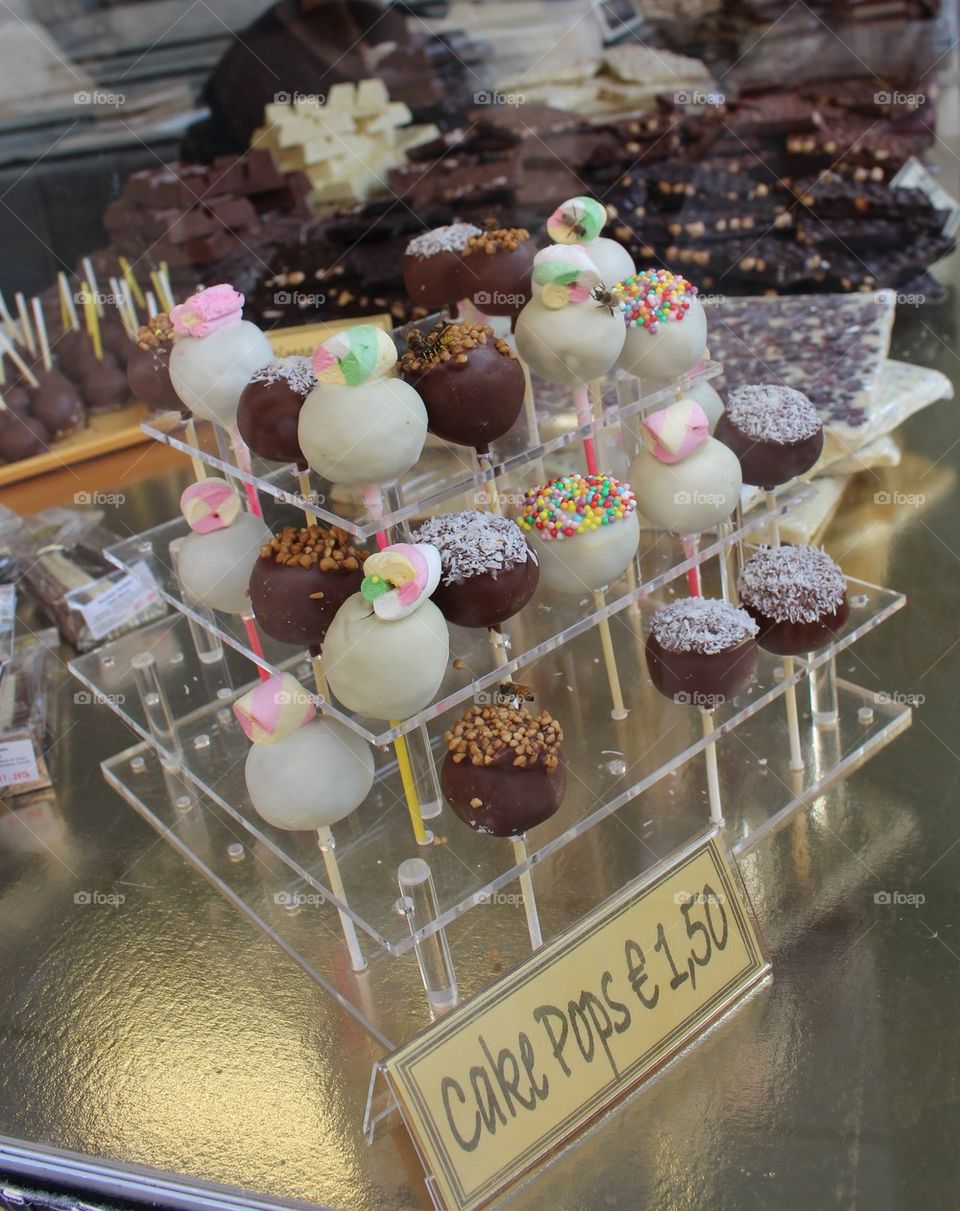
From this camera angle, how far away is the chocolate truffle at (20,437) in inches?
97.7

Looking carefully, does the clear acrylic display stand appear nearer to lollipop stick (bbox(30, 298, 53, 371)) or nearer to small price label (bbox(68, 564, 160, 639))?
small price label (bbox(68, 564, 160, 639))

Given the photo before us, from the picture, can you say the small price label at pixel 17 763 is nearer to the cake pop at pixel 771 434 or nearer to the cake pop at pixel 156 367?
the cake pop at pixel 156 367

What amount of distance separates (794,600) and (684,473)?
201mm

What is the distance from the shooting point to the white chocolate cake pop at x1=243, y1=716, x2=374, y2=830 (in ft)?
4.09

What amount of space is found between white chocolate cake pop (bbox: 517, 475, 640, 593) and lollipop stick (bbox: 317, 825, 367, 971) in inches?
14.2

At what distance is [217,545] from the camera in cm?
139

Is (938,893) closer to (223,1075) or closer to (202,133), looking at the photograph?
(223,1075)

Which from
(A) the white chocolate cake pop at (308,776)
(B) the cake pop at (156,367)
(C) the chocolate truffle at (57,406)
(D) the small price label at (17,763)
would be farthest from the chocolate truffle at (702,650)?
(C) the chocolate truffle at (57,406)

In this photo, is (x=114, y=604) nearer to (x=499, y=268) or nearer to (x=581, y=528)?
(x=499, y=268)

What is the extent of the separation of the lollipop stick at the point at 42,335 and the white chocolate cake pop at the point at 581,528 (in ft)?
5.02

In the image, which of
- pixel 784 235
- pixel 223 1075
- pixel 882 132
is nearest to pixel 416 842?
pixel 223 1075

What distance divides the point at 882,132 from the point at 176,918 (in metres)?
2.28

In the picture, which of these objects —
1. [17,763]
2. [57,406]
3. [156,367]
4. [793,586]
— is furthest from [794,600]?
[57,406]

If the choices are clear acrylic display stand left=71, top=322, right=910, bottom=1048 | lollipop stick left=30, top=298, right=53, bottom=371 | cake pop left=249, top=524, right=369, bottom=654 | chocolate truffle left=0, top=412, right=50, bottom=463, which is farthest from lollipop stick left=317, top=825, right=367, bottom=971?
lollipop stick left=30, top=298, right=53, bottom=371
